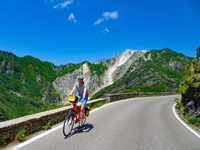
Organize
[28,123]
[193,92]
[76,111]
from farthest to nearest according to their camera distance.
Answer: [193,92] < [76,111] < [28,123]

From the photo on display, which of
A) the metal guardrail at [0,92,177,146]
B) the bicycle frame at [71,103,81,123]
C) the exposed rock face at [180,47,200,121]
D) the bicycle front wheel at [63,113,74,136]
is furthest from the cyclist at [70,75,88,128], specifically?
the exposed rock face at [180,47,200,121]

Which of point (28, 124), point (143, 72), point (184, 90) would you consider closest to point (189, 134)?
point (28, 124)

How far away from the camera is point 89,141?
7215 millimetres

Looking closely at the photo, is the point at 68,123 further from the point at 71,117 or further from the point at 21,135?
the point at 21,135

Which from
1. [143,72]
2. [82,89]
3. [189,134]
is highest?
[143,72]

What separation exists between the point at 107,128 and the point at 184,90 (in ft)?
33.8

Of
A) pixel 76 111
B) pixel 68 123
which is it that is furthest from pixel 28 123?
pixel 76 111

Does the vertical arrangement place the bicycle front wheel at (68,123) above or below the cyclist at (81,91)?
below

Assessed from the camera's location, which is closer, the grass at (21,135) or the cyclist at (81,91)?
the grass at (21,135)

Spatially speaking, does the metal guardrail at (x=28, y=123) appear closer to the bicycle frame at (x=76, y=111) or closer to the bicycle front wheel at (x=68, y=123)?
the bicycle front wheel at (x=68, y=123)

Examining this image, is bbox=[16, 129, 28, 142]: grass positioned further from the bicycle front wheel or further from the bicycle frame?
the bicycle frame

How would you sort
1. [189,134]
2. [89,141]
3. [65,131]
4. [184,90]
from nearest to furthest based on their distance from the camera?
1. [89,141]
2. [65,131]
3. [189,134]
4. [184,90]

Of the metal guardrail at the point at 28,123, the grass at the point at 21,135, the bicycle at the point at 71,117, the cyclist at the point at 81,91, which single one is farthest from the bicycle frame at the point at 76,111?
the grass at the point at 21,135

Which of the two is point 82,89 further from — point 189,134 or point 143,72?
point 143,72
